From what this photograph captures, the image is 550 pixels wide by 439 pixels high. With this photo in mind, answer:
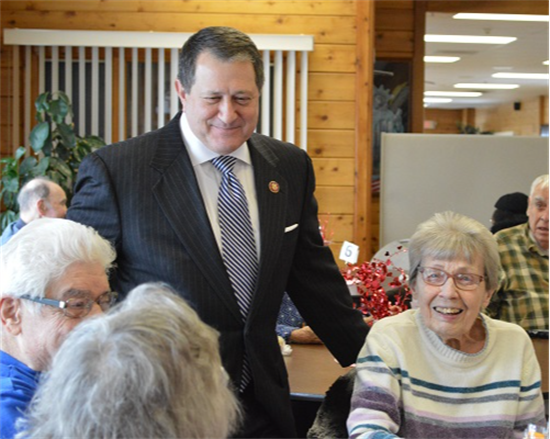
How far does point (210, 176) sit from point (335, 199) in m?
5.06

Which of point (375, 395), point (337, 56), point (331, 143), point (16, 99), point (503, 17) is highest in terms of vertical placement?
point (503, 17)

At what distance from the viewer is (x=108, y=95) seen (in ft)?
24.0

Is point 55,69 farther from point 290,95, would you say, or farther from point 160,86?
point 290,95

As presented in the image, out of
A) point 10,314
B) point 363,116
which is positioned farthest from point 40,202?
point 10,314

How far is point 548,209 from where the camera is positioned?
15.0 ft

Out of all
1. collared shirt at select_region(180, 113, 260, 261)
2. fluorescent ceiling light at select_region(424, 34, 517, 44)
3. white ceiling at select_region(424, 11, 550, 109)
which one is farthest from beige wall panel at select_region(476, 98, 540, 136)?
collared shirt at select_region(180, 113, 260, 261)

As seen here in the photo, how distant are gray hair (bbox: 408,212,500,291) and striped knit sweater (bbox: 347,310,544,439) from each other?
0.22m

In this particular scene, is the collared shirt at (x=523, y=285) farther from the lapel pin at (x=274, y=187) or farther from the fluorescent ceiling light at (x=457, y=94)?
the fluorescent ceiling light at (x=457, y=94)

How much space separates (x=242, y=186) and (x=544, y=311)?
2657 mm

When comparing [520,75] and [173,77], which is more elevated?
[520,75]

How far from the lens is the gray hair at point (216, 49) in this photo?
7.37 ft

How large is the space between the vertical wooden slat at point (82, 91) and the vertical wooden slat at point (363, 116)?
230 centimetres

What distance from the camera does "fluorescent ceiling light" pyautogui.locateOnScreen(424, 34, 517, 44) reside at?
11.6 metres

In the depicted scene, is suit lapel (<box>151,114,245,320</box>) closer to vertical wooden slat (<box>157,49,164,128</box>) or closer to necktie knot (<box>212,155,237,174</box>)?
necktie knot (<box>212,155,237,174</box>)
